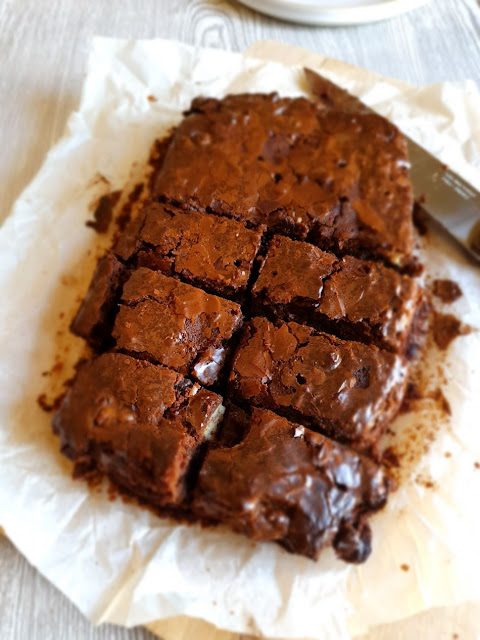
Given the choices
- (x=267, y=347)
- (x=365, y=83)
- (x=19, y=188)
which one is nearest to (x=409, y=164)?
(x=365, y=83)

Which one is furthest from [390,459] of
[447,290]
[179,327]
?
[179,327]

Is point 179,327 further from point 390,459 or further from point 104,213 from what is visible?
point 390,459

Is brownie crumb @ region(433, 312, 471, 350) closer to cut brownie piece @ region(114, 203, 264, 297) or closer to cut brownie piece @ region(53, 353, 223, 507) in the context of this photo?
cut brownie piece @ region(114, 203, 264, 297)

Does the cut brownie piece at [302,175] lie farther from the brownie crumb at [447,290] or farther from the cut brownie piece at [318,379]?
the cut brownie piece at [318,379]

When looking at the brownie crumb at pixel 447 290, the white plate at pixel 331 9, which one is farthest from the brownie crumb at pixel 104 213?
the brownie crumb at pixel 447 290

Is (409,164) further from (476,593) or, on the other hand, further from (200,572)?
(200,572)

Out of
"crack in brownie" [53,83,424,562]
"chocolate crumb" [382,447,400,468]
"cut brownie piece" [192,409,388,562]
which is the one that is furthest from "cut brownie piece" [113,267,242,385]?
"chocolate crumb" [382,447,400,468]
